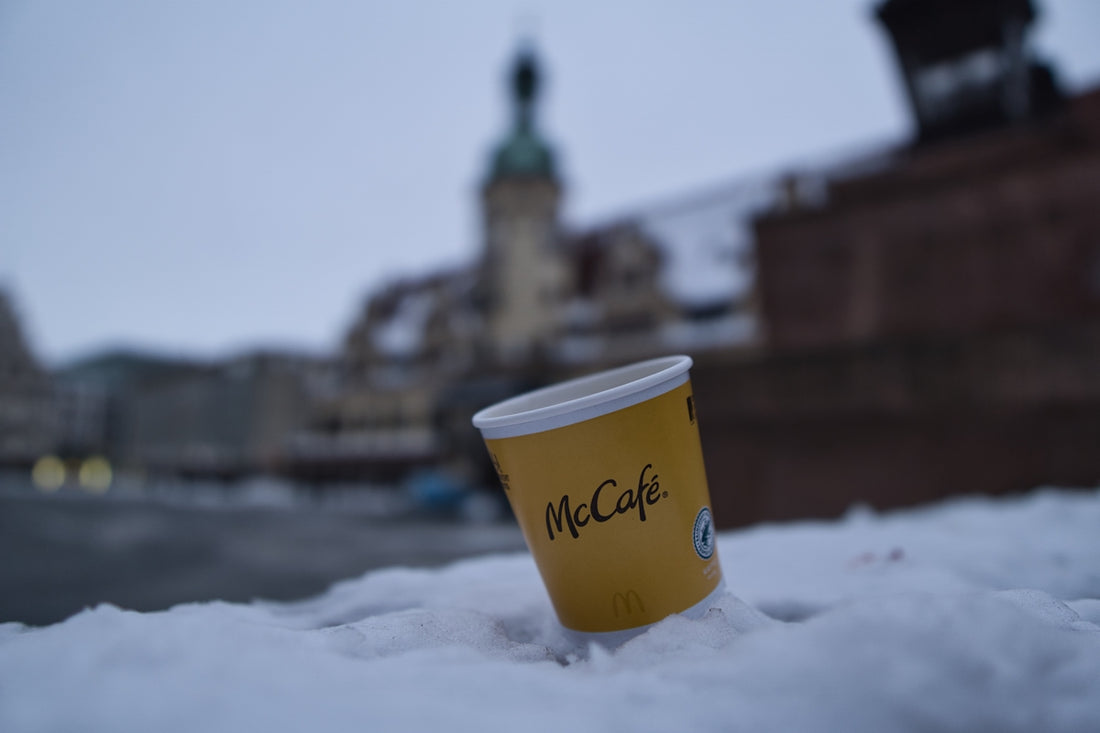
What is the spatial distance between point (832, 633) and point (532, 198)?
2200cm

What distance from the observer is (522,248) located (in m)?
21.5

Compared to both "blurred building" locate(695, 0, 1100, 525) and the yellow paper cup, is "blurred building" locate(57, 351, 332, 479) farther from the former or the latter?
the yellow paper cup

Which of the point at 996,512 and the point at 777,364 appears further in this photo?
the point at 777,364

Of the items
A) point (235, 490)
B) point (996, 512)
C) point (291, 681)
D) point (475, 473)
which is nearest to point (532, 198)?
point (475, 473)

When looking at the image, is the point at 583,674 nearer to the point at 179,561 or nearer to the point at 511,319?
the point at 179,561

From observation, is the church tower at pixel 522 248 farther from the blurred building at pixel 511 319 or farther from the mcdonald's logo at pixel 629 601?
the mcdonald's logo at pixel 629 601

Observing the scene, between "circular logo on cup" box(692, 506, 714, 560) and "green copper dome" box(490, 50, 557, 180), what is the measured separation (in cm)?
2193

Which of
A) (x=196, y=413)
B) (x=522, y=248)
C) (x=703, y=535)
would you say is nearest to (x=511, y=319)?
(x=522, y=248)

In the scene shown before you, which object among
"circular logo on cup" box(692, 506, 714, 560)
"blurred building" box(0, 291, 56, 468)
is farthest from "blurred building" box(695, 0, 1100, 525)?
"blurred building" box(0, 291, 56, 468)

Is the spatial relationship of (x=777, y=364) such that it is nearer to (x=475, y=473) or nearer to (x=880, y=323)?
(x=880, y=323)

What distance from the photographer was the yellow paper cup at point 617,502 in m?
1.08

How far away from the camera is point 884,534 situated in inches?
85.9

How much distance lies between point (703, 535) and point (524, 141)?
23.2 metres

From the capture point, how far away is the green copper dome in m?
21.9
